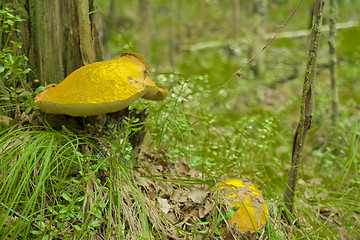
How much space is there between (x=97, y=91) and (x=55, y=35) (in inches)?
33.0

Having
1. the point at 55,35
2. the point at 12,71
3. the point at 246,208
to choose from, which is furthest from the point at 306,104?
the point at 12,71

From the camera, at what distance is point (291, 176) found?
7.91 feet

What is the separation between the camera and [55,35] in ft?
8.09

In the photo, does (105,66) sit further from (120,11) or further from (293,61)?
(120,11)

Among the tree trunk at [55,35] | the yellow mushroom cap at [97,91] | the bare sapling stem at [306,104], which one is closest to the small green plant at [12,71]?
the tree trunk at [55,35]

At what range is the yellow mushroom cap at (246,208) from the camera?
2.12 meters

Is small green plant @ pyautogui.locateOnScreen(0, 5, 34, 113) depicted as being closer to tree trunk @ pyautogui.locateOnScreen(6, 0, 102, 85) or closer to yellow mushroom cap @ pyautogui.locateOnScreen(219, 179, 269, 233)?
tree trunk @ pyautogui.locateOnScreen(6, 0, 102, 85)

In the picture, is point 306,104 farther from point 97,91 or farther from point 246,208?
point 97,91

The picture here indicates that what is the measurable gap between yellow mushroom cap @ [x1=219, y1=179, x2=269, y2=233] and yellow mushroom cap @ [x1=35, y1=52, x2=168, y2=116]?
3.01 ft

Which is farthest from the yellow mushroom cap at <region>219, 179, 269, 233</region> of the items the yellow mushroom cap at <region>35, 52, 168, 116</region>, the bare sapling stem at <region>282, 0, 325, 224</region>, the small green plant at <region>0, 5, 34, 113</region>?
the small green plant at <region>0, 5, 34, 113</region>

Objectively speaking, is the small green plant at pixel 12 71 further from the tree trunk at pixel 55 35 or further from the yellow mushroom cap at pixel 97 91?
the yellow mushroom cap at pixel 97 91

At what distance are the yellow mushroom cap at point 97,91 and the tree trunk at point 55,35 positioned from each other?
1.41 ft

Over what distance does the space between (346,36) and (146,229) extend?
10.2 m

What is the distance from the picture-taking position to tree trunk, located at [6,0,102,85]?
2416 millimetres
